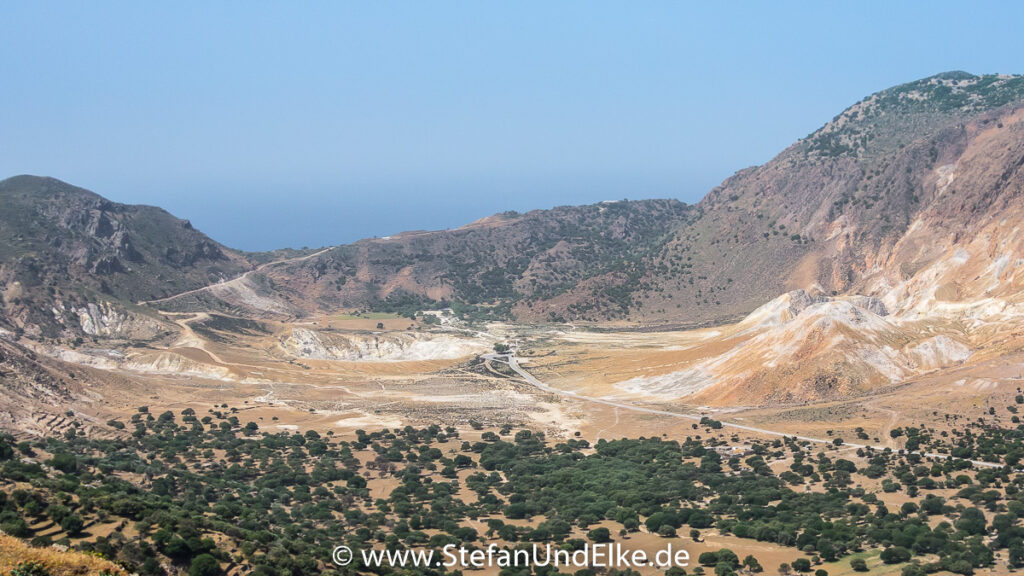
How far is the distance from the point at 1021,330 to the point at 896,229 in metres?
45.3

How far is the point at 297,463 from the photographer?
63.1m

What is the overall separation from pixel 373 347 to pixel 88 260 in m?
42.6

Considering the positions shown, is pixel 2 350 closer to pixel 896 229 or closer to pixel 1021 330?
pixel 1021 330

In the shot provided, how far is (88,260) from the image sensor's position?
12706 cm

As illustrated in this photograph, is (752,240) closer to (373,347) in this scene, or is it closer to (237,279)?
(373,347)

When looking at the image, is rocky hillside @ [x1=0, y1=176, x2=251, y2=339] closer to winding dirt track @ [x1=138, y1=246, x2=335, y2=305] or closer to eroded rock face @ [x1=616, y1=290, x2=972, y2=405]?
winding dirt track @ [x1=138, y1=246, x2=335, y2=305]

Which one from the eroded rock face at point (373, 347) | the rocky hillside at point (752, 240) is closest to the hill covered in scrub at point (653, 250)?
the rocky hillside at point (752, 240)

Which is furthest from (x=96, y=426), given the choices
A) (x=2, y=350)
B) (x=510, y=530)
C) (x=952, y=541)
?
(x=952, y=541)

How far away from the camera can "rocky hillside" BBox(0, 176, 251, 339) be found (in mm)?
109312

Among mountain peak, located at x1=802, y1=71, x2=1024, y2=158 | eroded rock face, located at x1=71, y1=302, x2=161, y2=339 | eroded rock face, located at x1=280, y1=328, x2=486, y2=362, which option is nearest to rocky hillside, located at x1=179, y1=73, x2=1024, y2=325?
mountain peak, located at x1=802, y1=71, x2=1024, y2=158

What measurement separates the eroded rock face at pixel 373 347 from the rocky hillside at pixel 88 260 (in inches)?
697

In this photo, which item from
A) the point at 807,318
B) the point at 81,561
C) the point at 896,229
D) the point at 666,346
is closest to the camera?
the point at 81,561

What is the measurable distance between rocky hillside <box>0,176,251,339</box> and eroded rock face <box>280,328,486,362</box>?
17702 millimetres

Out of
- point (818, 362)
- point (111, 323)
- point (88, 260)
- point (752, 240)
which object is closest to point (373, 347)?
point (111, 323)
